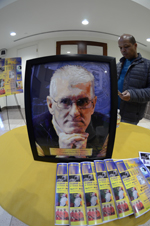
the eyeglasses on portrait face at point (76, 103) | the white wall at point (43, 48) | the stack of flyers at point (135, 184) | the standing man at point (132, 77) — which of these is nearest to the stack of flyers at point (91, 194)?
the stack of flyers at point (135, 184)

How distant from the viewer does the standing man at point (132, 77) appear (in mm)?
1086

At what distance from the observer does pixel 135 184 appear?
0.42 metres

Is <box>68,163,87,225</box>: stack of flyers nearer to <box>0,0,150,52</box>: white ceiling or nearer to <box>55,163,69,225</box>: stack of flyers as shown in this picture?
<box>55,163,69,225</box>: stack of flyers

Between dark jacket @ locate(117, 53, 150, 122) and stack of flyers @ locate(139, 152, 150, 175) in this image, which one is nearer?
stack of flyers @ locate(139, 152, 150, 175)

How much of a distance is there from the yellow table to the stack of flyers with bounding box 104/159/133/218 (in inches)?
0.7

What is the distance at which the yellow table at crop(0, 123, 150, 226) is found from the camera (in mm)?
345

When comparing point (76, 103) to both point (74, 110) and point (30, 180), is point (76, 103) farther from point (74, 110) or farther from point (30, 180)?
point (30, 180)

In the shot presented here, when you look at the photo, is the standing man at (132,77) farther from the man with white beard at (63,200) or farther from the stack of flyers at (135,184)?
the man with white beard at (63,200)

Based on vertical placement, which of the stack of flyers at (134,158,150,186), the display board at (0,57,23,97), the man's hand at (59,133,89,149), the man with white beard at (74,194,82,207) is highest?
the display board at (0,57,23,97)

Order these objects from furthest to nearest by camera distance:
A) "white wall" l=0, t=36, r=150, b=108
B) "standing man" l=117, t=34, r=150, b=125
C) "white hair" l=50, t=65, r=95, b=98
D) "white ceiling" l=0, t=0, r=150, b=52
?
1. "white wall" l=0, t=36, r=150, b=108
2. "white ceiling" l=0, t=0, r=150, b=52
3. "standing man" l=117, t=34, r=150, b=125
4. "white hair" l=50, t=65, r=95, b=98

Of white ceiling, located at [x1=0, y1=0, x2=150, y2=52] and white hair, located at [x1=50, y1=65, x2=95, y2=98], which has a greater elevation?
white ceiling, located at [x1=0, y1=0, x2=150, y2=52]

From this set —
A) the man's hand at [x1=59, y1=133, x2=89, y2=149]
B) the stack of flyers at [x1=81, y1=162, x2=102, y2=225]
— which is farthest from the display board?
the stack of flyers at [x1=81, y1=162, x2=102, y2=225]

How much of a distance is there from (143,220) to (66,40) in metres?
5.58

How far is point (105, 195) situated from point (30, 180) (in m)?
0.27
